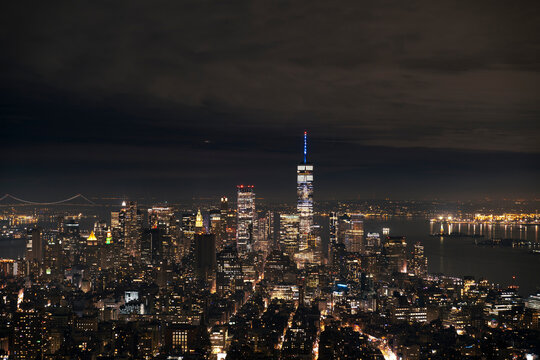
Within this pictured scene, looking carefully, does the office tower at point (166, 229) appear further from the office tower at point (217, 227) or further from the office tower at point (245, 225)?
the office tower at point (245, 225)

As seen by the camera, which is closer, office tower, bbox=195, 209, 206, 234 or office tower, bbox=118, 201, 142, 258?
office tower, bbox=118, 201, 142, 258

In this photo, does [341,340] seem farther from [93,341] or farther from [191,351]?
[93,341]

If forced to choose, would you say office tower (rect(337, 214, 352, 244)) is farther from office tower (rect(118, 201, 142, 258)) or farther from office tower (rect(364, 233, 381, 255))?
office tower (rect(118, 201, 142, 258))

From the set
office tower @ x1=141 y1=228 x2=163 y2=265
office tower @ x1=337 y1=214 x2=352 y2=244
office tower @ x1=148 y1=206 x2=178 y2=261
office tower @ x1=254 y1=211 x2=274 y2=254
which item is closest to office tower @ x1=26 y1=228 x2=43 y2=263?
office tower @ x1=141 y1=228 x2=163 y2=265

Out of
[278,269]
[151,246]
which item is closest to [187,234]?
[151,246]

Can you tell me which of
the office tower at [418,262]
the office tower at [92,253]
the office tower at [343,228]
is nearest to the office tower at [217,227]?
the office tower at [92,253]
